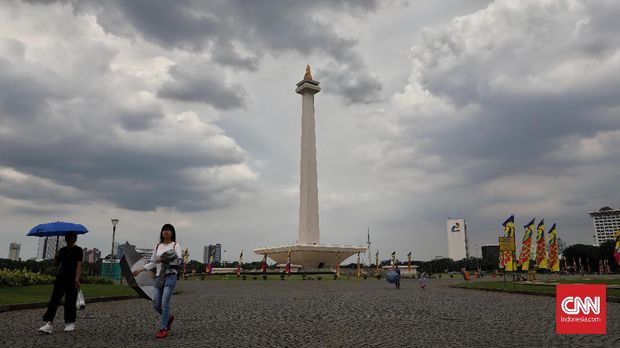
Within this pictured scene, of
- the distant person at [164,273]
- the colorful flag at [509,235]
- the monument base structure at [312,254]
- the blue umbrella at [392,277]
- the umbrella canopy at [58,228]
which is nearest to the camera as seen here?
the distant person at [164,273]

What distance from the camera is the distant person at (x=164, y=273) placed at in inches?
329

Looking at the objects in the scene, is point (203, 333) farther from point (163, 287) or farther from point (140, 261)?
point (140, 261)

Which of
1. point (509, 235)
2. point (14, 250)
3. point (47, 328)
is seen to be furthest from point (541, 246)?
point (14, 250)

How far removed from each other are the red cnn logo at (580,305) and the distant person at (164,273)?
21.3ft

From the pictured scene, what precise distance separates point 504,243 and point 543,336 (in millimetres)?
18367

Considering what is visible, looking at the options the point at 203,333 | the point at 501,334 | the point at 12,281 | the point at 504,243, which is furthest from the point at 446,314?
the point at 12,281

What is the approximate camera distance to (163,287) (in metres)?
8.54

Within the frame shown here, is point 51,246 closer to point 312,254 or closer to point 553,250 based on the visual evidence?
point 312,254

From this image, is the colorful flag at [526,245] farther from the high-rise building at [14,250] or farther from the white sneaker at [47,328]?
the high-rise building at [14,250]

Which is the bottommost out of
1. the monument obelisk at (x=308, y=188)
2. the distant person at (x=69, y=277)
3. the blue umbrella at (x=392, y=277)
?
the blue umbrella at (x=392, y=277)

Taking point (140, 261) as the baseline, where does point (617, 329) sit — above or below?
below

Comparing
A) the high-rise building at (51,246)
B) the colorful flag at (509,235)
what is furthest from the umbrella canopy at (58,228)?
the colorful flag at (509,235)

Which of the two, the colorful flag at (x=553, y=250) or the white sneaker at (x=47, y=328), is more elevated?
the colorful flag at (x=553, y=250)

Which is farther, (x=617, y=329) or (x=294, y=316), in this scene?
(x=294, y=316)
